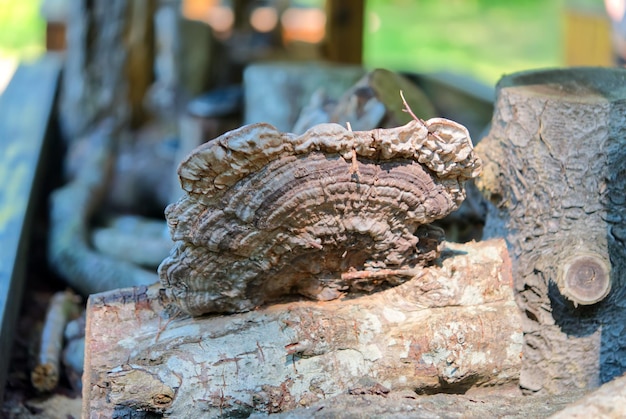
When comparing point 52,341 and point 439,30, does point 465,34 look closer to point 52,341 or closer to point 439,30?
point 439,30

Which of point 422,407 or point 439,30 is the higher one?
point 422,407

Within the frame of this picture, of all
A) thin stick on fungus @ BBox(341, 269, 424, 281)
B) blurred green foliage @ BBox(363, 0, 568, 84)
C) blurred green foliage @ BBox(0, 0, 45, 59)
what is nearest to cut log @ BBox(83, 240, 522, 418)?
thin stick on fungus @ BBox(341, 269, 424, 281)

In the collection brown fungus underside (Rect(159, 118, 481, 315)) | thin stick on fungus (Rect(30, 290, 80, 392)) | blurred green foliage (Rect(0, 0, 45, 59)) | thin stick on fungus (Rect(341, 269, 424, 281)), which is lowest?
thin stick on fungus (Rect(30, 290, 80, 392))

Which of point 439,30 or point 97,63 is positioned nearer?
point 97,63

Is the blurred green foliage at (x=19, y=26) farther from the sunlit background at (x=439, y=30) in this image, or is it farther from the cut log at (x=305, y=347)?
the cut log at (x=305, y=347)

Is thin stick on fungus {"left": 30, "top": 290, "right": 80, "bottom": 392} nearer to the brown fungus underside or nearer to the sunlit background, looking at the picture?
the brown fungus underside

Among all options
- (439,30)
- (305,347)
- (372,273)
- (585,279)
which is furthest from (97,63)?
(439,30)

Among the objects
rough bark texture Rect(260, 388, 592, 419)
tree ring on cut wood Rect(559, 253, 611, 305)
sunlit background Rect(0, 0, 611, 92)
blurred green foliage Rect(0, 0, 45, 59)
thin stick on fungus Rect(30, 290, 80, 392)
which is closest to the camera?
rough bark texture Rect(260, 388, 592, 419)
